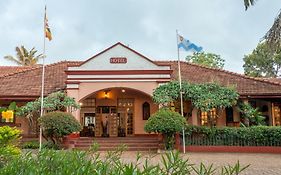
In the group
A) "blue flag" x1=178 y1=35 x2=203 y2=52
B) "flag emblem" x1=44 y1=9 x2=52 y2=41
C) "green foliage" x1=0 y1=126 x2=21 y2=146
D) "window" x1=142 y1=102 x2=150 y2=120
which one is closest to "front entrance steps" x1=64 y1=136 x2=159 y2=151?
"window" x1=142 y1=102 x2=150 y2=120

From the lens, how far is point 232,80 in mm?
21984

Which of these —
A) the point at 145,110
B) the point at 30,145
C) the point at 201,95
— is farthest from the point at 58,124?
the point at 201,95

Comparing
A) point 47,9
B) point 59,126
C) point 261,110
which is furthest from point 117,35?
point 261,110

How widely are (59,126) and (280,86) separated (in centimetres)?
1326

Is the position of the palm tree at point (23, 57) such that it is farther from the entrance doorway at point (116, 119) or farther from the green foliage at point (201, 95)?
the green foliage at point (201, 95)

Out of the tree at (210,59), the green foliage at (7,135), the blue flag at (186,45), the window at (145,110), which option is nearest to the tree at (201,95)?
the blue flag at (186,45)

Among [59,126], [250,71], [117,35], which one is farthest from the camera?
[250,71]

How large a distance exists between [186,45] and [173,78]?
389 centimetres

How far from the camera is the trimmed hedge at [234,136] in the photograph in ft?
56.0

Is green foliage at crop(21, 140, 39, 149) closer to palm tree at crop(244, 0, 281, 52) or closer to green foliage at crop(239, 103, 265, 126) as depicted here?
green foliage at crop(239, 103, 265, 126)

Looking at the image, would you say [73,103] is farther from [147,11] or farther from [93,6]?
[147,11]

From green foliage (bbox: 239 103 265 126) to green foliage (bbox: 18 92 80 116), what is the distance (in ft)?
31.1

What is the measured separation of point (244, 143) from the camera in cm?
1734

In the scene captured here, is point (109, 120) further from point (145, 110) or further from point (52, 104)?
point (52, 104)
